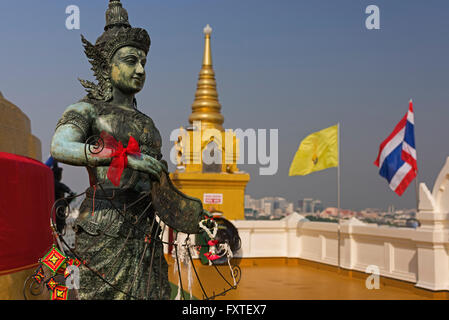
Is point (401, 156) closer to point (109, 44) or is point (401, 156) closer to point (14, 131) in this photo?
point (14, 131)

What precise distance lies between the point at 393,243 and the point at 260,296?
308cm

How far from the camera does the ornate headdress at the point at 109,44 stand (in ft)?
10.0

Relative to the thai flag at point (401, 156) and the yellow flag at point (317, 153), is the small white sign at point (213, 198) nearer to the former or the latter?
the yellow flag at point (317, 153)

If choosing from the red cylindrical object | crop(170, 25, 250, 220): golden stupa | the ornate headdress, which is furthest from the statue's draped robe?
crop(170, 25, 250, 220): golden stupa

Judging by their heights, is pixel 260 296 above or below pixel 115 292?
below

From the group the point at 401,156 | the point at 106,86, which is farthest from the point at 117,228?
the point at 401,156

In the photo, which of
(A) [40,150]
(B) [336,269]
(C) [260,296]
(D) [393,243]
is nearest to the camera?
(A) [40,150]

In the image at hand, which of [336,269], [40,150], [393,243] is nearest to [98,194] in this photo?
[40,150]

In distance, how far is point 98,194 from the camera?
117 inches

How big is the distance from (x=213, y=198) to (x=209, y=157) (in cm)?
230

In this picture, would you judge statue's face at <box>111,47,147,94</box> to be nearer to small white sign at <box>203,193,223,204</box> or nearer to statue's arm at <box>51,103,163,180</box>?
statue's arm at <box>51,103,163,180</box>

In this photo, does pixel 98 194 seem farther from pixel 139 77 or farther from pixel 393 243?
pixel 393 243

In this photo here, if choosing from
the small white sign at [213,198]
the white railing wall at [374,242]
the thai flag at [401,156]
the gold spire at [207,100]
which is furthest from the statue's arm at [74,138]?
the gold spire at [207,100]
